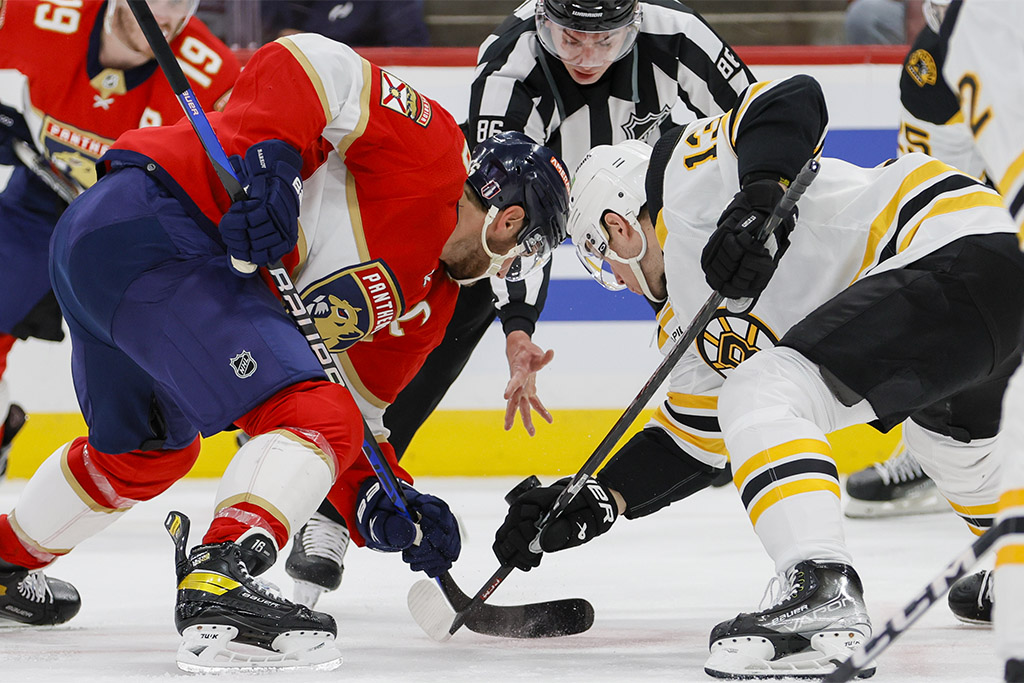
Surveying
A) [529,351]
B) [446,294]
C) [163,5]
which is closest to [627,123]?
[529,351]

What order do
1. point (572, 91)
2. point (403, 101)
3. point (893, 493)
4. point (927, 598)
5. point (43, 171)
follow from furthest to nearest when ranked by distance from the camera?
point (893, 493) < point (43, 171) < point (572, 91) < point (403, 101) < point (927, 598)

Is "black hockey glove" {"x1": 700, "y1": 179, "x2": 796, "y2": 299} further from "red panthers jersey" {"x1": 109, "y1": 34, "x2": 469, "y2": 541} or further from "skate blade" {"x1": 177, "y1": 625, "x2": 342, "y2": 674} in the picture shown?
"skate blade" {"x1": 177, "y1": 625, "x2": 342, "y2": 674}

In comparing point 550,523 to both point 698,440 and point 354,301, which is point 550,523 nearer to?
point 698,440

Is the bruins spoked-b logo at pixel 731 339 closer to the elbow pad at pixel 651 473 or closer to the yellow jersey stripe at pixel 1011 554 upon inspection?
the elbow pad at pixel 651 473

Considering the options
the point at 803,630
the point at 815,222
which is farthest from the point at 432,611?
the point at 815,222

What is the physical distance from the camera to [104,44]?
11.2ft

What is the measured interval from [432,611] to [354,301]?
57cm

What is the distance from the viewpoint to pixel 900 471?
159 inches

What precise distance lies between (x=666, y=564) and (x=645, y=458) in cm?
87

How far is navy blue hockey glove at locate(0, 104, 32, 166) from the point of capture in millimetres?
3664

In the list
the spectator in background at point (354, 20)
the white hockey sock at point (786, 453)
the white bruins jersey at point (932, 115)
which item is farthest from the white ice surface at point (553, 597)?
the spectator in background at point (354, 20)

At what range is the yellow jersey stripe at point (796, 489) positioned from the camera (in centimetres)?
183

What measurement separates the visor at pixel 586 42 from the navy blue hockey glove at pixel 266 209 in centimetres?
122

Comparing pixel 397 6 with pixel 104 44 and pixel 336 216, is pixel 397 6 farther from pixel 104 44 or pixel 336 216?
pixel 336 216
